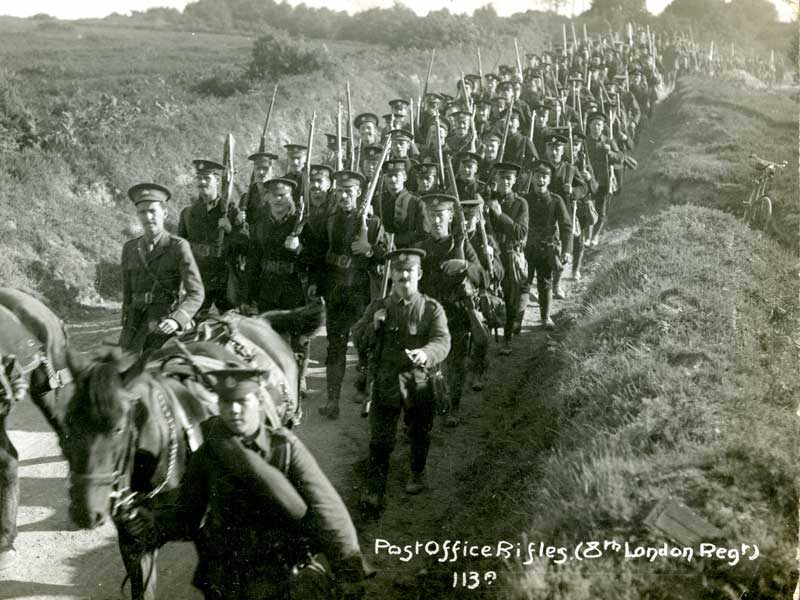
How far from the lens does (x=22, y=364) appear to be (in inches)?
194

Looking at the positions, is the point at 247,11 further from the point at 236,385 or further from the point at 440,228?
the point at 236,385

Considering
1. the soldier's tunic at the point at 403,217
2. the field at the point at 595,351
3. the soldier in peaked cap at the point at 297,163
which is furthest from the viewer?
the soldier in peaked cap at the point at 297,163

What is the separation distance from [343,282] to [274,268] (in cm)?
73

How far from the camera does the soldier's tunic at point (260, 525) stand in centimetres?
328

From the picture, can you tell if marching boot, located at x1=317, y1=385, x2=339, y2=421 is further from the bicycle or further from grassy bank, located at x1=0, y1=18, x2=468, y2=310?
the bicycle

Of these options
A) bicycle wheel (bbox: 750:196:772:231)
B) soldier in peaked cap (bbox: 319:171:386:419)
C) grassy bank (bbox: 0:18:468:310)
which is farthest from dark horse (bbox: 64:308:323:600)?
bicycle wheel (bbox: 750:196:772:231)

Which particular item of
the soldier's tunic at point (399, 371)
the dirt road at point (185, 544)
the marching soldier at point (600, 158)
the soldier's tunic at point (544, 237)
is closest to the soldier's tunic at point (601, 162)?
the marching soldier at point (600, 158)

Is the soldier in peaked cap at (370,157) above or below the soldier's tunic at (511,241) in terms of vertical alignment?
above

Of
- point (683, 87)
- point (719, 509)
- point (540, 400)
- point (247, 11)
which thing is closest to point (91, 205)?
point (540, 400)

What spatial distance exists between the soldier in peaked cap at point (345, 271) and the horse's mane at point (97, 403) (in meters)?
4.05

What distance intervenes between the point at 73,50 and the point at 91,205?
12.1 meters

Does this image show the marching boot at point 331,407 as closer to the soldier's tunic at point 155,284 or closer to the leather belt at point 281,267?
the leather belt at point 281,267

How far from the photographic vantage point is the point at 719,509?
14.1 feet

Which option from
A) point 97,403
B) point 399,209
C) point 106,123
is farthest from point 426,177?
point 106,123
